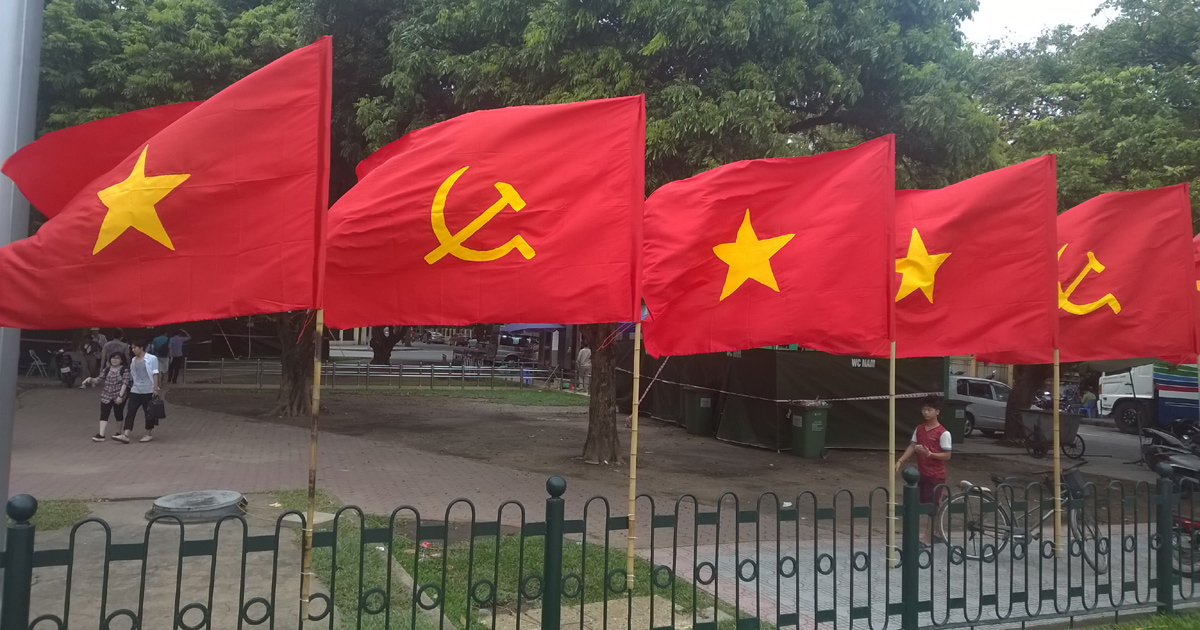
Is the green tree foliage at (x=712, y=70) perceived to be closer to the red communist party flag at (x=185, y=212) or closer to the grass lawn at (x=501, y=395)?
the red communist party flag at (x=185, y=212)

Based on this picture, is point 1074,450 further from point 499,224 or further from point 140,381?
point 140,381

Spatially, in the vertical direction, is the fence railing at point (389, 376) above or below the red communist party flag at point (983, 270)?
below

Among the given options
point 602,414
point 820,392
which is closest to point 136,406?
point 602,414

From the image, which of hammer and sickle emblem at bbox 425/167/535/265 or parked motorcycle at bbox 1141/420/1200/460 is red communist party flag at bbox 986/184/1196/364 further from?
hammer and sickle emblem at bbox 425/167/535/265

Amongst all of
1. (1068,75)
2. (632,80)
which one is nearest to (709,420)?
(632,80)

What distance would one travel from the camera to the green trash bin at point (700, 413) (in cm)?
1717

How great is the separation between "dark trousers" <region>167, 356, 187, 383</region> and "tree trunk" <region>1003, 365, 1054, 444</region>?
23789 mm

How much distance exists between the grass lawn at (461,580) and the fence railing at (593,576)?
0.02 metres

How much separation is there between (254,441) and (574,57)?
8554 mm

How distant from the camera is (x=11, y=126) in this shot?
4.23 m

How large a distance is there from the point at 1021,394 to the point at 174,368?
24.5 meters

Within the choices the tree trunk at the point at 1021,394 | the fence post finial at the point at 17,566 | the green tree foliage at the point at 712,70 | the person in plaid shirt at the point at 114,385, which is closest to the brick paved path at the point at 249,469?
the person in plaid shirt at the point at 114,385

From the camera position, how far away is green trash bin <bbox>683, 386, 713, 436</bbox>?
17172 mm

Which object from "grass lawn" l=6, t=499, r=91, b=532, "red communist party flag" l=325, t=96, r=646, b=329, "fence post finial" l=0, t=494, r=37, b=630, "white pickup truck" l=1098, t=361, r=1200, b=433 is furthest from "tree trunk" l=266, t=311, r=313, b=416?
"white pickup truck" l=1098, t=361, r=1200, b=433
